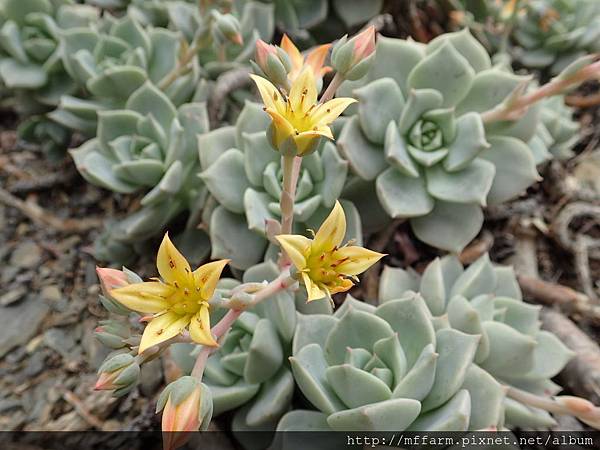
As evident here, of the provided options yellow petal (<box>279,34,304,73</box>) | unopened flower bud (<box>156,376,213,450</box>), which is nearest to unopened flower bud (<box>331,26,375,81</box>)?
yellow petal (<box>279,34,304,73</box>)

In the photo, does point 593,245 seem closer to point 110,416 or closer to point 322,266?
point 322,266

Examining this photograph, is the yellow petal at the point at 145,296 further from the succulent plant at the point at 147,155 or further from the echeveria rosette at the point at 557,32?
the echeveria rosette at the point at 557,32

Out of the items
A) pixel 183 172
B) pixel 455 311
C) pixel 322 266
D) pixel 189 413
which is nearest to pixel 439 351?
pixel 455 311

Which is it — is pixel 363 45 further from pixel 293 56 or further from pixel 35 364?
pixel 35 364

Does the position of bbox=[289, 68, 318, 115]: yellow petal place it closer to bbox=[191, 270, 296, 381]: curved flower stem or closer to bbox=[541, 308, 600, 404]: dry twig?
bbox=[191, 270, 296, 381]: curved flower stem

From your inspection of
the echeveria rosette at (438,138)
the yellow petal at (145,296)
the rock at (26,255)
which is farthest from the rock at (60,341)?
the echeveria rosette at (438,138)
